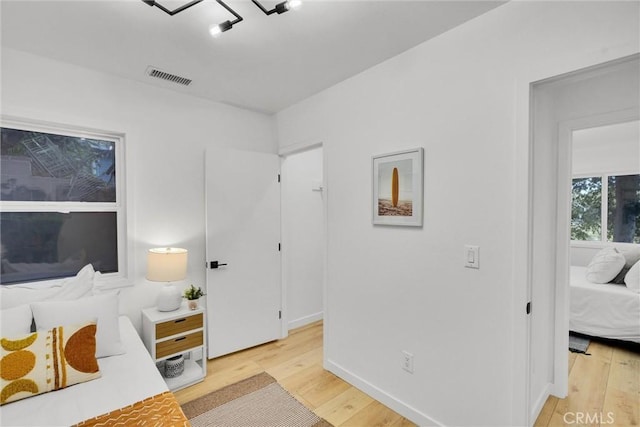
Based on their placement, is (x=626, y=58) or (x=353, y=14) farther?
(x=353, y=14)

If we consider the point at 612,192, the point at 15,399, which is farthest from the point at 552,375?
the point at 612,192

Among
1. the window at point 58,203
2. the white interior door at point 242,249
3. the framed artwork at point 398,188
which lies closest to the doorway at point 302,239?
the white interior door at point 242,249

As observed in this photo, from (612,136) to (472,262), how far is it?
4010 mm

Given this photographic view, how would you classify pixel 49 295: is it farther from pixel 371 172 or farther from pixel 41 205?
pixel 371 172

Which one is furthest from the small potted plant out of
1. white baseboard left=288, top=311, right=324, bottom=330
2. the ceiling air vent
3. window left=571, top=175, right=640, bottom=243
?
window left=571, top=175, right=640, bottom=243

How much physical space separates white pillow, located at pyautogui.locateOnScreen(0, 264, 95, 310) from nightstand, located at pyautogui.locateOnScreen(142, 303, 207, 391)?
55 centimetres

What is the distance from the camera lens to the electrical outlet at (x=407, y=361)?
6.72 ft

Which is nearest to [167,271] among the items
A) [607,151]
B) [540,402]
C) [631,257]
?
[540,402]

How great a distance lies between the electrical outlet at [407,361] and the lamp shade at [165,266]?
1.82 m

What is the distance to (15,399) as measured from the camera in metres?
1.40

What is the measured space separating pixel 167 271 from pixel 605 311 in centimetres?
413

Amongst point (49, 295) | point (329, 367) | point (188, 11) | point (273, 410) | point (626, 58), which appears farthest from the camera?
point (329, 367)

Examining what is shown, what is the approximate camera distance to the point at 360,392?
2355mm

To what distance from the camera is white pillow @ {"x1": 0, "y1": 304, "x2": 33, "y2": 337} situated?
5.18 feet
